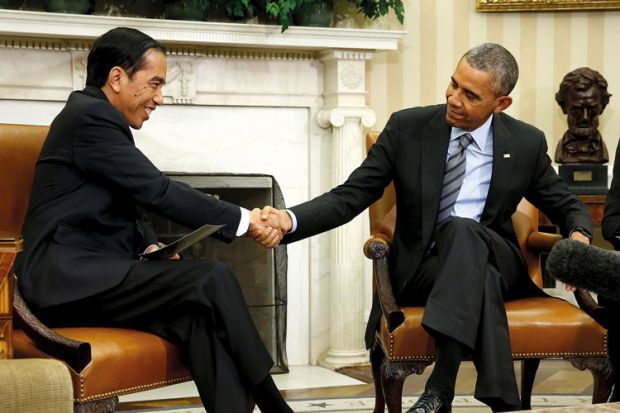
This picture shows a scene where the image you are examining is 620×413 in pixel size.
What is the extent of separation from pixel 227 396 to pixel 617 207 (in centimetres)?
154

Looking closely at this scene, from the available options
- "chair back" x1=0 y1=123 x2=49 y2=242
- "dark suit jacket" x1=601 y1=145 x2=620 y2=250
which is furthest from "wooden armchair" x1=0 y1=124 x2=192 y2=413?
"dark suit jacket" x1=601 y1=145 x2=620 y2=250

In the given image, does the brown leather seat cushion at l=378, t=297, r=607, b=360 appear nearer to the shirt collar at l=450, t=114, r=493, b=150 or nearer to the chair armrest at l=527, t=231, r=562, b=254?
the chair armrest at l=527, t=231, r=562, b=254

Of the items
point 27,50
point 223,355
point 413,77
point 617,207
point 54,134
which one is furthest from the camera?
point 413,77

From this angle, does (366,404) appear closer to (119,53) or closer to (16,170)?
(16,170)

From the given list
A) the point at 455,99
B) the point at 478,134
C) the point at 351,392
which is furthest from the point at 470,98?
the point at 351,392

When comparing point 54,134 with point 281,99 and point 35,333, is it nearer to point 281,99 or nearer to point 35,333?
point 35,333

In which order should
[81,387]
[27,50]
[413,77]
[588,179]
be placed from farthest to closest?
[413,77] → [588,179] → [27,50] → [81,387]

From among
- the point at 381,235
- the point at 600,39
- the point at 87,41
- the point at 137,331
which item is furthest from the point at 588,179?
the point at 137,331

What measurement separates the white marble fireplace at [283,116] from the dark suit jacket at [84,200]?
168cm

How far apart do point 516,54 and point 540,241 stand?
2.08m

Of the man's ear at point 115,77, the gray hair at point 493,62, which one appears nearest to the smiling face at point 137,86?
the man's ear at point 115,77

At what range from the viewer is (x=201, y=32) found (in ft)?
13.8

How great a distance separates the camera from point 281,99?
461cm

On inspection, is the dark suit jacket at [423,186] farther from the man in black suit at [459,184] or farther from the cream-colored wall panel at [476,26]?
the cream-colored wall panel at [476,26]
